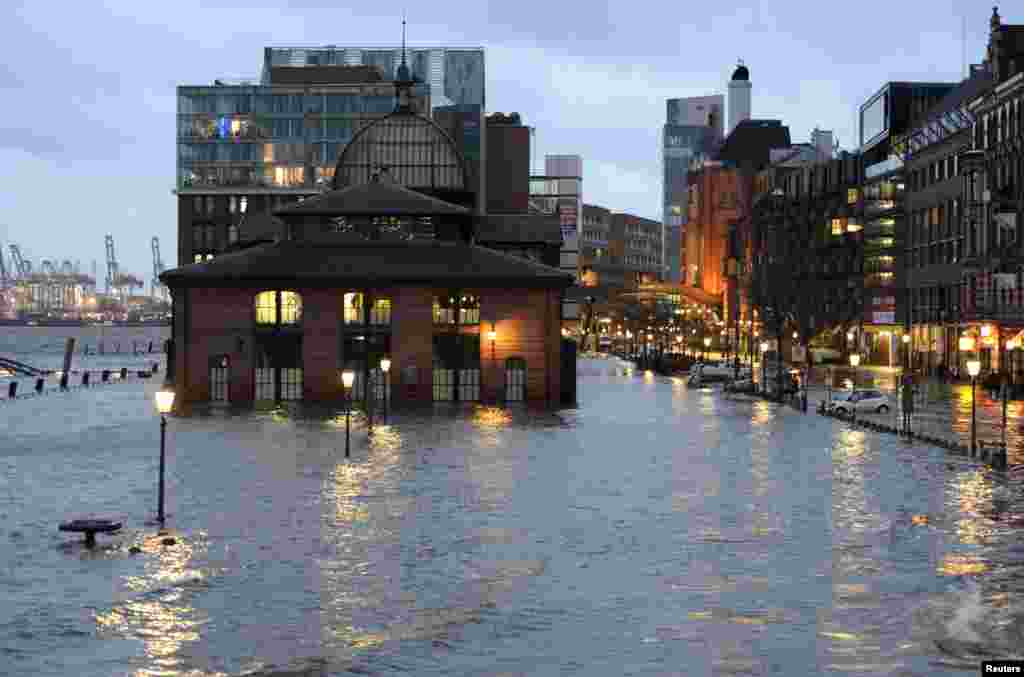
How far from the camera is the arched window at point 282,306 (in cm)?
9600

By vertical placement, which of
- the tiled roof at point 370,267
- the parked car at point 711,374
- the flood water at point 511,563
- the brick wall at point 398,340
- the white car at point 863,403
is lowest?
the flood water at point 511,563

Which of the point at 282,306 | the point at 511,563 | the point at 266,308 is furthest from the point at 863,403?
the point at 511,563

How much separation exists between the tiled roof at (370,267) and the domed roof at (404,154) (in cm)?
3825

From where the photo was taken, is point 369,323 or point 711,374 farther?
point 711,374

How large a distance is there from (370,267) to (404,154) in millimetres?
42616

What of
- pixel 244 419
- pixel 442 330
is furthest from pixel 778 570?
pixel 442 330

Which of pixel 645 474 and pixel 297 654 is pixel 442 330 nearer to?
pixel 645 474

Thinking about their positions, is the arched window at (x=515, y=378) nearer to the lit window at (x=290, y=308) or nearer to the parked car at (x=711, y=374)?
the lit window at (x=290, y=308)

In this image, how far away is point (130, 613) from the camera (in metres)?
26.8

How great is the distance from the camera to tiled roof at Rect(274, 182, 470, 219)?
97.2 meters

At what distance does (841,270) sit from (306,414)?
414 ft

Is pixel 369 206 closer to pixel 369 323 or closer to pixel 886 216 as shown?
pixel 369 323

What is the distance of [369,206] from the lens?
97688 mm

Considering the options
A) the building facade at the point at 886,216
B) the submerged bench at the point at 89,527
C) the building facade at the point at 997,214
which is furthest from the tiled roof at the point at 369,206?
the building facade at the point at 886,216
